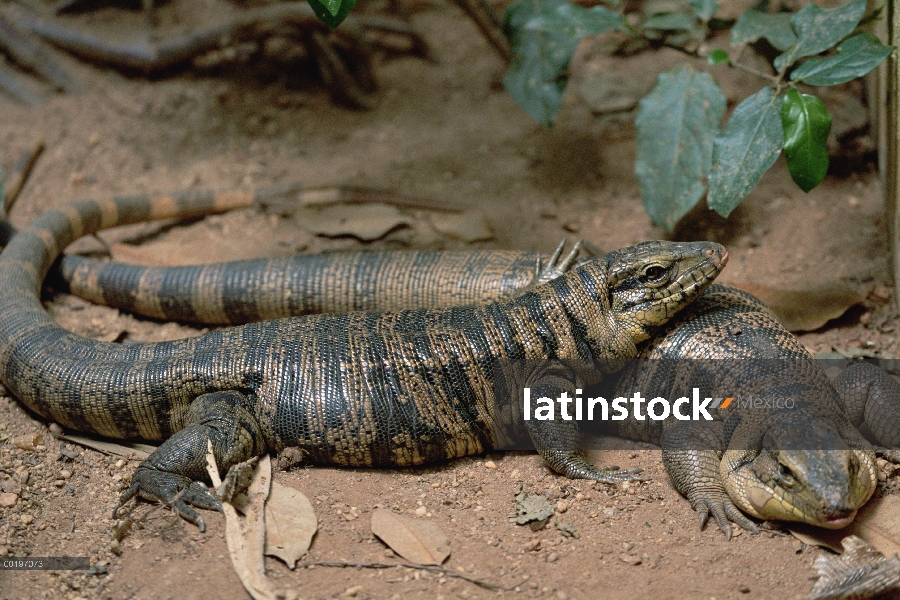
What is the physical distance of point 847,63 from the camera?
16.3 ft

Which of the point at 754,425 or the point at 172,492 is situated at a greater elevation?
the point at 754,425

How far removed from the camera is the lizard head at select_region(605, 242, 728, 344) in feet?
15.4

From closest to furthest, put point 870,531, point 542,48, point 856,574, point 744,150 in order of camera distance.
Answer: point 856,574 → point 870,531 → point 744,150 → point 542,48

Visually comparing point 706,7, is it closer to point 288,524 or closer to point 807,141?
point 807,141

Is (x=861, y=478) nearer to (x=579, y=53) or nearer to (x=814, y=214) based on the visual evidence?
(x=814, y=214)

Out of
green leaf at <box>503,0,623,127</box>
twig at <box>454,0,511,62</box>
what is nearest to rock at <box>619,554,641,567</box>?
green leaf at <box>503,0,623,127</box>

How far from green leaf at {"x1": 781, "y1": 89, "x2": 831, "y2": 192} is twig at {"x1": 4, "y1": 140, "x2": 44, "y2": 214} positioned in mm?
6827

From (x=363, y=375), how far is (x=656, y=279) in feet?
6.29

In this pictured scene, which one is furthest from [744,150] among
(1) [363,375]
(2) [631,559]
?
(1) [363,375]

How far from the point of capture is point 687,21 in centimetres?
650

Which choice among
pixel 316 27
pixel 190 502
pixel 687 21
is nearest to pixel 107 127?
pixel 316 27

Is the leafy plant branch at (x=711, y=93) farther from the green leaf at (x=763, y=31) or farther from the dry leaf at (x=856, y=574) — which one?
the dry leaf at (x=856, y=574)

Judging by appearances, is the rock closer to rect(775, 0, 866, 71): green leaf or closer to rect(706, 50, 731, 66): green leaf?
rect(775, 0, 866, 71): green leaf

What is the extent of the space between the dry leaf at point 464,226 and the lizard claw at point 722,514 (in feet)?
10.5
